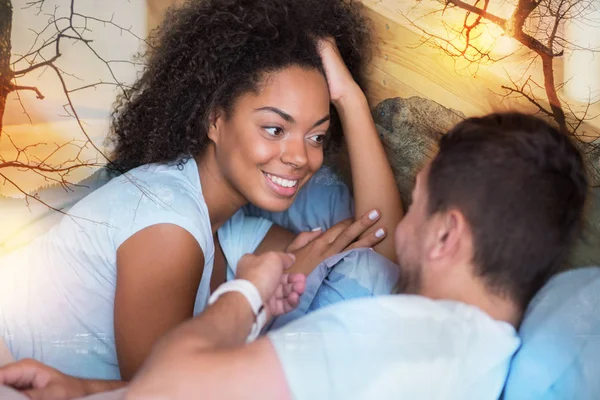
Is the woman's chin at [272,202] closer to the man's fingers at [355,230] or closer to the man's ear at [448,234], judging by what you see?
the man's fingers at [355,230]

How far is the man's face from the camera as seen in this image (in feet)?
2.42

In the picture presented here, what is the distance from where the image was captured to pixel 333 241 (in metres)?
1.02

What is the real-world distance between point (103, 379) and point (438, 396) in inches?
17.0

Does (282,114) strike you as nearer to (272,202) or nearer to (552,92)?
(272,202)

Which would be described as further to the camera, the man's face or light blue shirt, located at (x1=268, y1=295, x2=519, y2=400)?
the man's face

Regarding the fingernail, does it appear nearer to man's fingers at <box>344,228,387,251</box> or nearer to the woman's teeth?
man's fingers at <box>344,228,387,251</box>

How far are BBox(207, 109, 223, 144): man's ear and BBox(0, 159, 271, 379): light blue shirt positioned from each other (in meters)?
0.07

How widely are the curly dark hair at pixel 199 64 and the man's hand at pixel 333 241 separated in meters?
0.21

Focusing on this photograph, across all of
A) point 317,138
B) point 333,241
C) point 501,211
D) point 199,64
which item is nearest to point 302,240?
point 333,241

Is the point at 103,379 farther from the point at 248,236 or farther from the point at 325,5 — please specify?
the point at 325,5

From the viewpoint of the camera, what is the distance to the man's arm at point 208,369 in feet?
1.90

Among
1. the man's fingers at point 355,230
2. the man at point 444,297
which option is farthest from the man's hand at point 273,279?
the man's fingers at point 355,230

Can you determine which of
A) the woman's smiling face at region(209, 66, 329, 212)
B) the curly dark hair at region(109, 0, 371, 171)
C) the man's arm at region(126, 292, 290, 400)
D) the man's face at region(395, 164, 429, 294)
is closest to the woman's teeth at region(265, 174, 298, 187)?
the woman's smiling face at region(209, 66, 329, 212)

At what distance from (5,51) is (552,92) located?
78 cm
